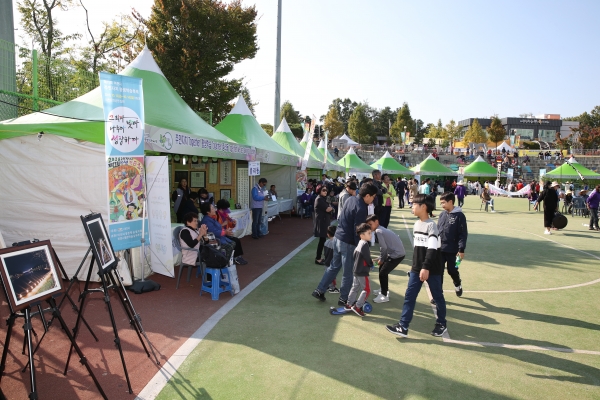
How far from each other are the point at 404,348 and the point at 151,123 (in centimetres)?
574

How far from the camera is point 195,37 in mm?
→ 20172

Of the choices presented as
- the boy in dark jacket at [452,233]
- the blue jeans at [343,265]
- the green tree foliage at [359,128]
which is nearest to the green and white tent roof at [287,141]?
the boy in dark jacket at [452,233]

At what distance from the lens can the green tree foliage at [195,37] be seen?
1989 cm

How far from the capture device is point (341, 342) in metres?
4.58

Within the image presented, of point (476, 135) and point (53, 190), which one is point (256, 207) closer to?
point (53, 190)

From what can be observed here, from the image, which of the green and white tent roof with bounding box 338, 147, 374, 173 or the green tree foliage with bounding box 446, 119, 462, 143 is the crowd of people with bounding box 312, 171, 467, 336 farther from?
the green tree foliage with bounding box 446, 119, 462, 143

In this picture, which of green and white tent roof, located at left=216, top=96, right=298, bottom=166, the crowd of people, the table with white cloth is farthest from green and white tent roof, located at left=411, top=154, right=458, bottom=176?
the crowd of people

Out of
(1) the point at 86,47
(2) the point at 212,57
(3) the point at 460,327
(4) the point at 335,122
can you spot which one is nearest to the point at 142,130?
(3) the point at 460,327

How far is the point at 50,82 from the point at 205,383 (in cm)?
891

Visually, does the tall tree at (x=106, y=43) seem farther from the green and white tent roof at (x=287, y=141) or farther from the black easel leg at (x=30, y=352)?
the black easel leg at (x=30, y=352)

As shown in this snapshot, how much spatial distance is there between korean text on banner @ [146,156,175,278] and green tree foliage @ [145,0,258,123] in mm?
15297

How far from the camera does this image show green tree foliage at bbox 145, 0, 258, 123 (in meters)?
19.9

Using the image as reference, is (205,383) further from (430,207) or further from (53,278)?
(430,207)

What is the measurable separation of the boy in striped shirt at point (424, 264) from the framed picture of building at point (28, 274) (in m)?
3.59
